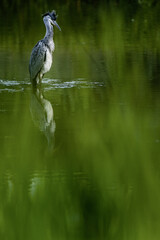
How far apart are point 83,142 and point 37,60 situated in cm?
287

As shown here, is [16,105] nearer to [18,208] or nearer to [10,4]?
[18,208]

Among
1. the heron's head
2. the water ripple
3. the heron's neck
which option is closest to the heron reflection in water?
the water ripple

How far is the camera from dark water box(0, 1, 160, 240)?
385cm

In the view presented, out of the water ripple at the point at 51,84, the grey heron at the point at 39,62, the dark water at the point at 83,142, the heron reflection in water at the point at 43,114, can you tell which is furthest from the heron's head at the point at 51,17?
the heron reflection in water at the point at 43,114

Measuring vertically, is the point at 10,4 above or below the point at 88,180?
above

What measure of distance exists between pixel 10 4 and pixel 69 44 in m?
8.54

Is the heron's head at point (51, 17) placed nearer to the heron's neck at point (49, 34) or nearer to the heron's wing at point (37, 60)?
the heron's neck at point (49, 34)

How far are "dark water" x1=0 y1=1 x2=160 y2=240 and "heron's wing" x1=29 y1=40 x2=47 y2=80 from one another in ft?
0.68

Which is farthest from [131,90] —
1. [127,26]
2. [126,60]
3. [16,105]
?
[127,26]

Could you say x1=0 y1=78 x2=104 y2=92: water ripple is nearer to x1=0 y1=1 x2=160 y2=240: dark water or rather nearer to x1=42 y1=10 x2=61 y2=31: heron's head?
x1=0 y1=1 x2=160 y2=240: dark water

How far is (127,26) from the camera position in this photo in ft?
47.2

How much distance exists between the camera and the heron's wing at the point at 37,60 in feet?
27.6

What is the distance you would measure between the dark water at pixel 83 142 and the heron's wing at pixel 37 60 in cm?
21

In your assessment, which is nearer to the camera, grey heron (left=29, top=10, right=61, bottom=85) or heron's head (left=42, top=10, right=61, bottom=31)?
grey heron (left=29, top=10, right=61, bottom=85)
